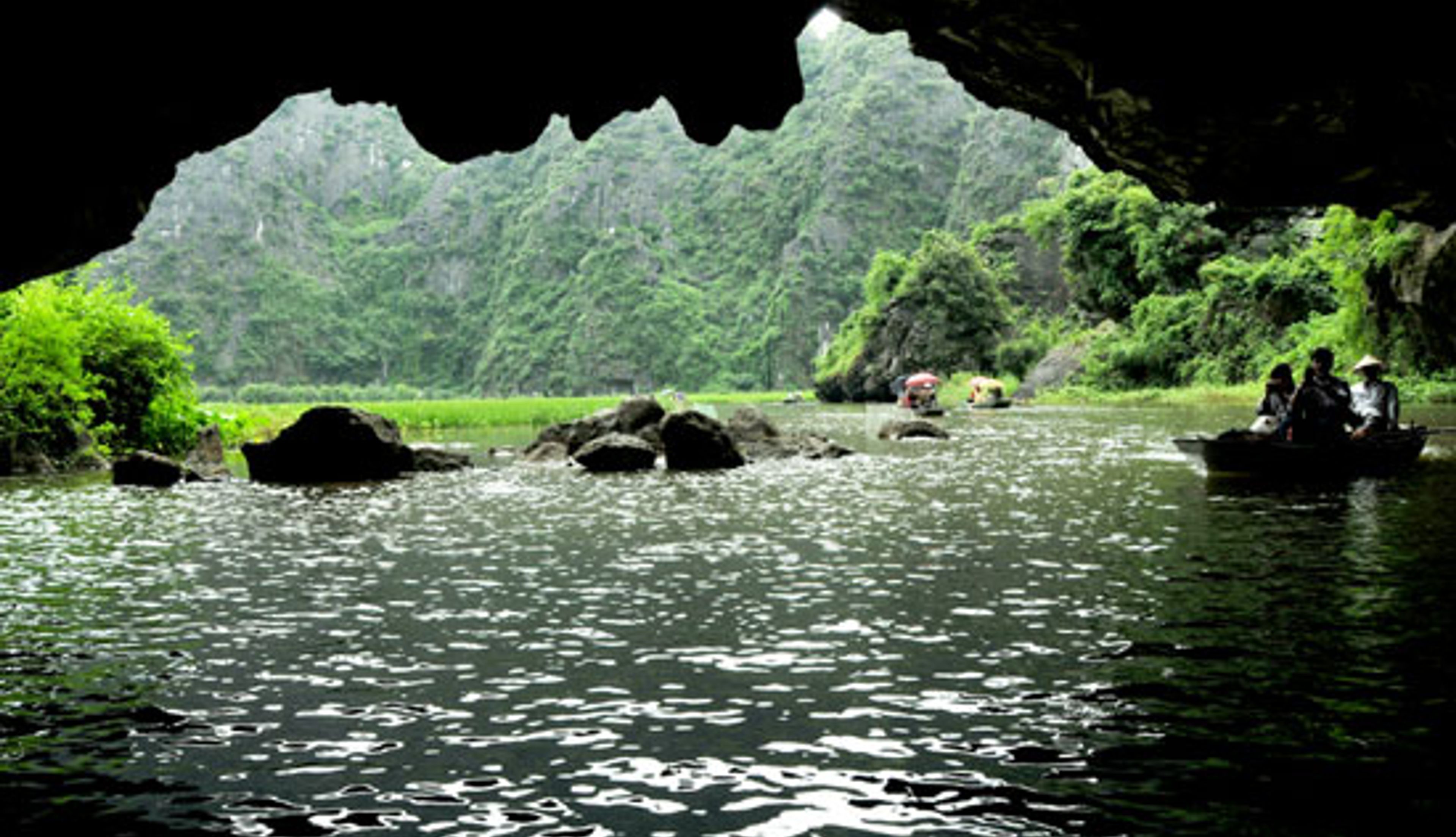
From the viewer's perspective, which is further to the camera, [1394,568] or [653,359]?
[653,359]

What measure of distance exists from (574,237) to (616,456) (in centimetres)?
14543

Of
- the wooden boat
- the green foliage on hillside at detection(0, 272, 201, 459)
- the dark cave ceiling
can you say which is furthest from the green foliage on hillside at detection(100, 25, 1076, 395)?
the dark cave ceiling

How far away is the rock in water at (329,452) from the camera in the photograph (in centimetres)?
2647

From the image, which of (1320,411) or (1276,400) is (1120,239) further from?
(1320,411)

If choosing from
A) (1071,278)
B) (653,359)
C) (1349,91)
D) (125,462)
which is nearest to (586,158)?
(653,359)

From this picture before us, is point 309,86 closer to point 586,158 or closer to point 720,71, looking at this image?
point 720,71

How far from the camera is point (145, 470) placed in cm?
2517

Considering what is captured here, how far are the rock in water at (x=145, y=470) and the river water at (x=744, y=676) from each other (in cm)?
877

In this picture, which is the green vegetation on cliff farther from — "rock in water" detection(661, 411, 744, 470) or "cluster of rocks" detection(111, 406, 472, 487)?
"cluster of rocks" detection(111, 406, 472, 487)

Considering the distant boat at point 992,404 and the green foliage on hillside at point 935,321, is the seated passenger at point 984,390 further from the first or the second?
the green foliage on hillside at point 935,321

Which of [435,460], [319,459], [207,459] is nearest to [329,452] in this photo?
[319,459]

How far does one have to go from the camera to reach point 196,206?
5817 inches

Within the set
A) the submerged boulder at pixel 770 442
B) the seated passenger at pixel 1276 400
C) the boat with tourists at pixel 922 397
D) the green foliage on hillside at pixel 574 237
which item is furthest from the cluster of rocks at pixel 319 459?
the green foliage on hillside at pixel 574 237

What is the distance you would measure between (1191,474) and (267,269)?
14908 centimetres
